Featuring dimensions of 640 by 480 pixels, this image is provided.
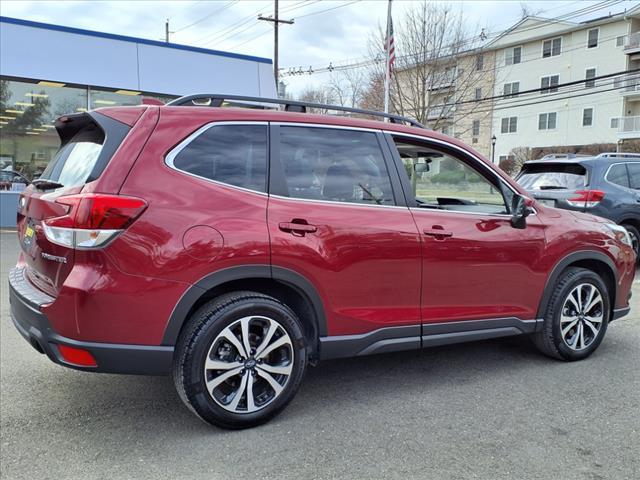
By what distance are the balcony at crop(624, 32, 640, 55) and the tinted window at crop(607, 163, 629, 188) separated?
112ft

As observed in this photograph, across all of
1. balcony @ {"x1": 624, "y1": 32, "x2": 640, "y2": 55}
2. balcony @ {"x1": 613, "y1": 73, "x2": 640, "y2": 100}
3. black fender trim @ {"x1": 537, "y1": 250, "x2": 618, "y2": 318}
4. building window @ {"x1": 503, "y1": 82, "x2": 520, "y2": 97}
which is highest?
balcony @ {"x1": 624, "y1": 32, "x2": 640, "y2": 55}

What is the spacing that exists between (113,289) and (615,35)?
43.1 meters

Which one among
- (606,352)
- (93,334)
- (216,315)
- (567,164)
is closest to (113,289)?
(93,334)

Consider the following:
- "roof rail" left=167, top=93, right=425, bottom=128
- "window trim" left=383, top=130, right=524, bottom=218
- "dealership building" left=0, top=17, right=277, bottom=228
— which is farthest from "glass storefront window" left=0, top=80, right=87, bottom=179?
"window trim" left=383, top=130, right=524, bottom=218

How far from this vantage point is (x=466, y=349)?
4.80 m

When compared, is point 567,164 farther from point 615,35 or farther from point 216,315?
point 615,35

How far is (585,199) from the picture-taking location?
7793 mm

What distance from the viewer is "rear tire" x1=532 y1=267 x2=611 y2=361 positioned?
14.1ft

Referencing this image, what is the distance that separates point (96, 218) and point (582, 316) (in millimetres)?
3729

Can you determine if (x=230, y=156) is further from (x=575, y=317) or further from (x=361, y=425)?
(x=575, y=317)

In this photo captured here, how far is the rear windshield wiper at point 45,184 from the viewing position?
128 inches

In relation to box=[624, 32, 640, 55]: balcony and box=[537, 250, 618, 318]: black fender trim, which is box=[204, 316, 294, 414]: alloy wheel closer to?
box=[537, 250, 618, 318]: black fender trim

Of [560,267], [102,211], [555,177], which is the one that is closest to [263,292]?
[102,211]

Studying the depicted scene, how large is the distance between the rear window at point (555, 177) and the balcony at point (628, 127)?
33337 millimetres
